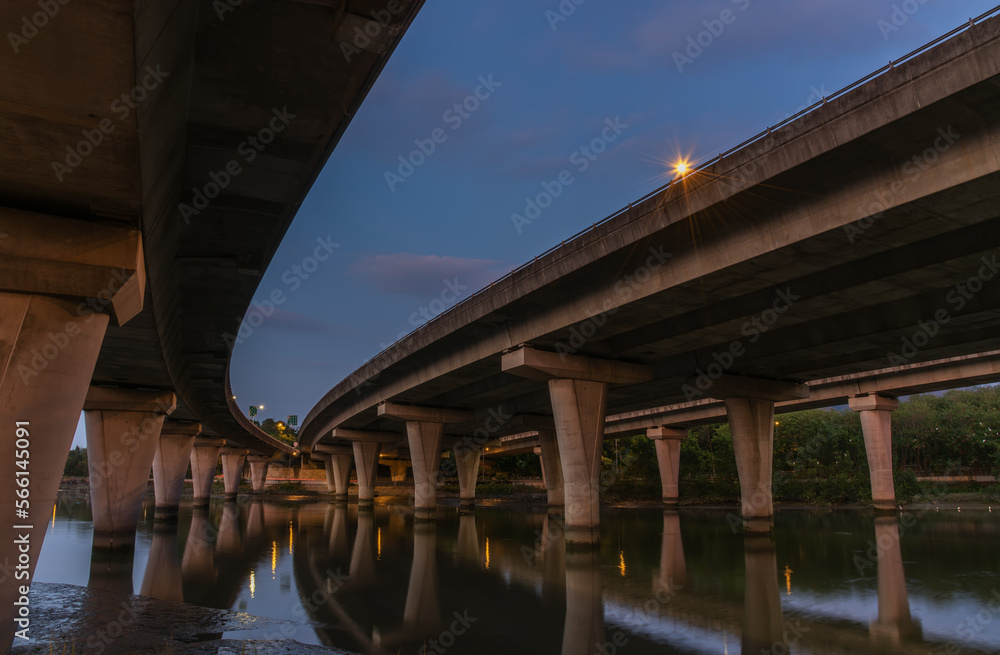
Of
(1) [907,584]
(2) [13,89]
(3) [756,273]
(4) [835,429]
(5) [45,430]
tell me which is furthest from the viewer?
(4) [835,429]

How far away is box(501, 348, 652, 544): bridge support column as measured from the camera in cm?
2656

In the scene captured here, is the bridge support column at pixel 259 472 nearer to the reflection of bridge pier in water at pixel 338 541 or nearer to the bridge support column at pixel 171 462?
the bridge support column at pixel 171 462

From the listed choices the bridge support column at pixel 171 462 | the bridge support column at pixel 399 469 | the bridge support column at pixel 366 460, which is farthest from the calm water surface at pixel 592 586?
the bridge support column at pixel 399 469

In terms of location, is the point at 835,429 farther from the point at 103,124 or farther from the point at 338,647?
the point at 103,124

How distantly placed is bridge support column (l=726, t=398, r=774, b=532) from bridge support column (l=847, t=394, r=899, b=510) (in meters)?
14.3

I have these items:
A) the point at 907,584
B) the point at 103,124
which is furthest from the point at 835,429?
the point at 103,124

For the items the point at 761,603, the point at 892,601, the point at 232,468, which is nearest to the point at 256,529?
the point at 761,603

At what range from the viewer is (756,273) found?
61.3 ft

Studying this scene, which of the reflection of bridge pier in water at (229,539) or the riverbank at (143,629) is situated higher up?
the riverbank at (143,629)

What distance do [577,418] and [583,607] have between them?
1274 cm

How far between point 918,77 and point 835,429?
7278 cm

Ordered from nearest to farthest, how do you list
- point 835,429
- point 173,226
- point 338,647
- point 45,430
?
point 45,430 → point 338,647 → point 173,226 → point 835,429

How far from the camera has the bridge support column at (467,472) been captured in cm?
6122

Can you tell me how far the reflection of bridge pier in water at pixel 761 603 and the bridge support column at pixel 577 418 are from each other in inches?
249
